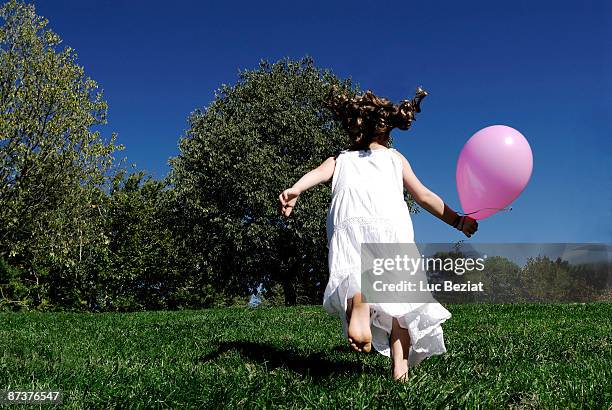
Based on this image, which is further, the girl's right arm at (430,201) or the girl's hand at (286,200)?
the girl's right arm at (430,201)

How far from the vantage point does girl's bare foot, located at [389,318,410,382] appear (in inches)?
157

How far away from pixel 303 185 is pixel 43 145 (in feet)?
48.3

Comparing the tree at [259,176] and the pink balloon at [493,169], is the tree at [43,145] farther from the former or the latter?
the pink balloon at [493,169]

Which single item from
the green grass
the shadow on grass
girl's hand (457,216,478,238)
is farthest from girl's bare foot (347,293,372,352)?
Result: girl's hand (457,216,478,238)

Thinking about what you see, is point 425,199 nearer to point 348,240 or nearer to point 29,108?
point 348,240

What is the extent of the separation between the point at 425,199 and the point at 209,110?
20.8 metres

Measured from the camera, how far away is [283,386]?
4008 mm

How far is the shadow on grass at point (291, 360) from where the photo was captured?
4781 millimetres

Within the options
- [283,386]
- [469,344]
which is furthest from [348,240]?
[469,344]

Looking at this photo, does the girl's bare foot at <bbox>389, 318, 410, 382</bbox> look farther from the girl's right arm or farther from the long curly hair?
the long curly hair

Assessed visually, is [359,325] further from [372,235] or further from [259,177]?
[259,177]

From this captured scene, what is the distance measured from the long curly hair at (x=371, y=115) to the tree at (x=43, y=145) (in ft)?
47.3

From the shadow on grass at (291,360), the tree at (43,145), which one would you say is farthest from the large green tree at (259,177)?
the shadow on grass at (291,360)

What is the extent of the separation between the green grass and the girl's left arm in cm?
119
